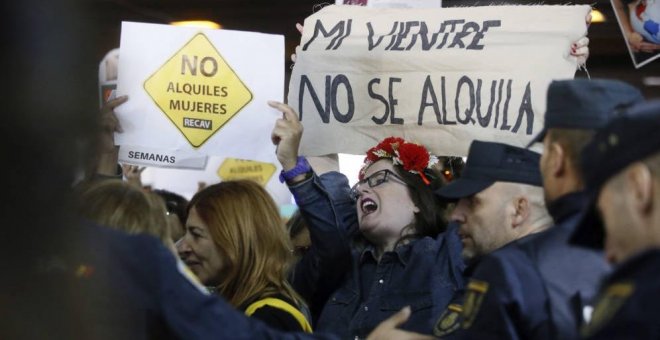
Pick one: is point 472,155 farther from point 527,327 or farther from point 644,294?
point 644,294

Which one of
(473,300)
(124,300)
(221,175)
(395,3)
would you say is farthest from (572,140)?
(221,175)

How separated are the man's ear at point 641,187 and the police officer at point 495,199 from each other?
1.61m

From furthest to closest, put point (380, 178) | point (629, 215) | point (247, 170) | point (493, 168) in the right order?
point (247, 170), point (380, 178), point (493, 168), point (629, 215)

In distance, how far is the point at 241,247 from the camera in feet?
11.3

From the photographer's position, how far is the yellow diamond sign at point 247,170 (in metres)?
7.93

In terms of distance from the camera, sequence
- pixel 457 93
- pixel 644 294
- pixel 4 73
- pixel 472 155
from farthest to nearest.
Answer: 1. pixel 457 93
2. pixel 472 155
3. pixel 644 294
4. pixel 4 73

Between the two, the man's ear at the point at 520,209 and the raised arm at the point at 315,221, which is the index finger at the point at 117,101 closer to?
the raised arm at the point at 315,221

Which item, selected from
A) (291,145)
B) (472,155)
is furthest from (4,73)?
(291,145)

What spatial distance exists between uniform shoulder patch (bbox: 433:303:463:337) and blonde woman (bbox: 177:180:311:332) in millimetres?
574

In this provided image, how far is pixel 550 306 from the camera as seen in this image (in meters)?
2.24

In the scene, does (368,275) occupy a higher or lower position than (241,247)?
lower

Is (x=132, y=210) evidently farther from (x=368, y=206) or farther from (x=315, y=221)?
(x=368, y=206)

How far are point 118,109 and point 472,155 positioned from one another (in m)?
1.62

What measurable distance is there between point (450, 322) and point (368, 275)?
1330 mm
